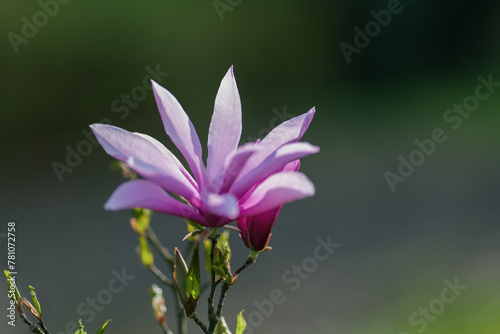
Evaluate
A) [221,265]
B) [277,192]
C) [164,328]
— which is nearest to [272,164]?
[277,192]

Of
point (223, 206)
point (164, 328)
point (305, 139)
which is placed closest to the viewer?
point (223, 206)

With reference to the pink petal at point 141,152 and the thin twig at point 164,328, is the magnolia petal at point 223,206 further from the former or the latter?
the thin twig at point 164,328

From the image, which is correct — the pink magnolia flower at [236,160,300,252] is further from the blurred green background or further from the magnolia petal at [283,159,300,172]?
the blurred green background

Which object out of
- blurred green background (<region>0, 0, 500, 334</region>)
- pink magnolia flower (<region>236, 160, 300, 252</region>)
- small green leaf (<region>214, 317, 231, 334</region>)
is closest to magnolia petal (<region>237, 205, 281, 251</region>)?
pink magnolia flower (<region>236, 160, 300, 252</region>)

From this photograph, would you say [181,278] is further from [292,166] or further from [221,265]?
[292,166]

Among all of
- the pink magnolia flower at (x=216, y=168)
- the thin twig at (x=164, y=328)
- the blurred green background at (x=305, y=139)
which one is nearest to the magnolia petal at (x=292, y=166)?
the pink magnolia flower at (x=216, y=168)
